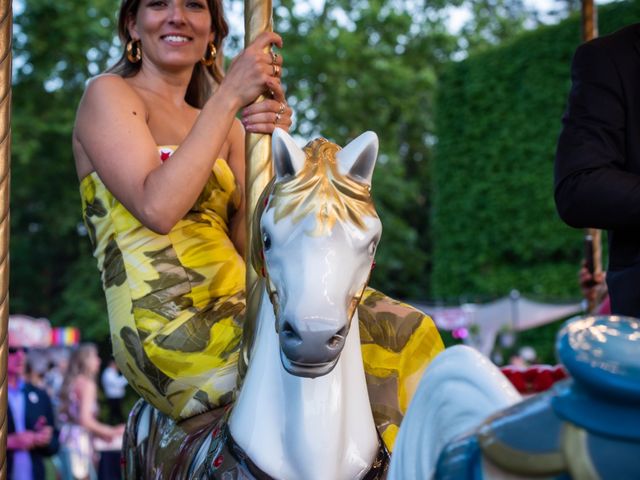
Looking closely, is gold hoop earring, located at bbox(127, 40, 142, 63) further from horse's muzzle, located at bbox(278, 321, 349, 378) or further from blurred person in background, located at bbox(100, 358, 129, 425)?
blurred person in background, located at bbox(100, 358, 129, 425)

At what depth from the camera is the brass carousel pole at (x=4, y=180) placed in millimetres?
3025

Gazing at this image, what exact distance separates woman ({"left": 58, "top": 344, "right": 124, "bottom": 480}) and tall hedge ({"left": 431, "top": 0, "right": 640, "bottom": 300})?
9.14m

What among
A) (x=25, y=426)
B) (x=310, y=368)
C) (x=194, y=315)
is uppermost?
(x=310, y=368)

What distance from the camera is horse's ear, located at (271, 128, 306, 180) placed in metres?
2.31

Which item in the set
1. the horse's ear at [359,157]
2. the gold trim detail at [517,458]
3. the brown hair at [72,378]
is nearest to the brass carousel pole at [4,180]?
the horse's ear at [359,157]

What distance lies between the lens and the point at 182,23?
133 inches

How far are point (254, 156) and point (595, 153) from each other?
0.99 metres

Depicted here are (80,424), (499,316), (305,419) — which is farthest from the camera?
(499,316)

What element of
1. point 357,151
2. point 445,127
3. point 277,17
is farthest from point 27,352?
point 445,127

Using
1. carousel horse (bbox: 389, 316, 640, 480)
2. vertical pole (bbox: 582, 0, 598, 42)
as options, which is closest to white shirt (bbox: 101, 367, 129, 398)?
vertical pole (bbox: 582, 0, 598, 42)

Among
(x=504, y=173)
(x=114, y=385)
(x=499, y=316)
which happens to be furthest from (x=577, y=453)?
(x=504, y=173)

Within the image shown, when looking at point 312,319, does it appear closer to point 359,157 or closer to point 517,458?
point 359,157

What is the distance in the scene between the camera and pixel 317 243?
2174 mm

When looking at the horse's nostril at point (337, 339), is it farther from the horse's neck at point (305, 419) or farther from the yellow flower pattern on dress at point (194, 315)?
the yellow flower pattern on dress at point (194, 315)
